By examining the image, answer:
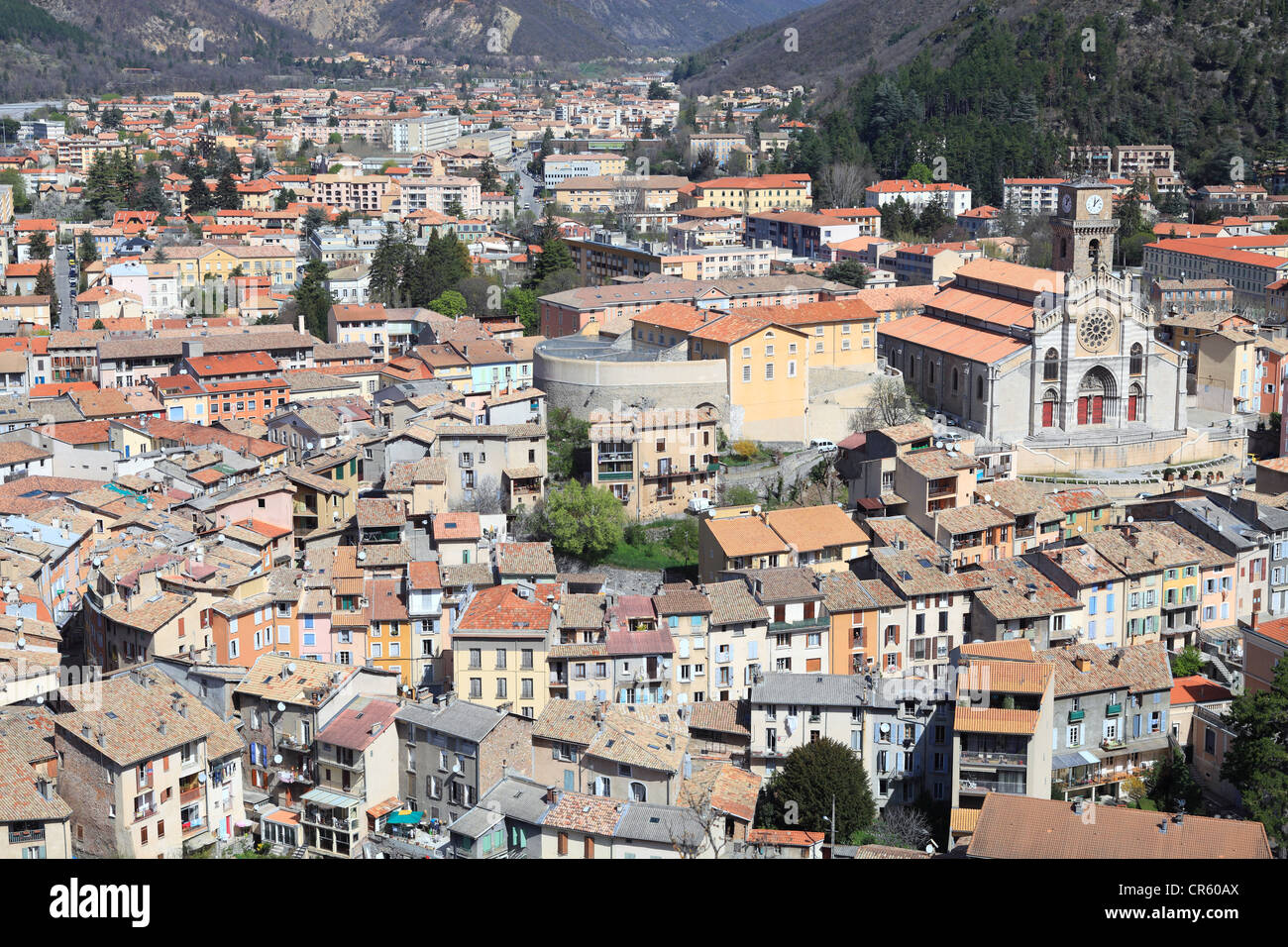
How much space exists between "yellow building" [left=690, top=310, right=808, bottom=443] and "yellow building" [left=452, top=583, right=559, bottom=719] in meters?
8.75

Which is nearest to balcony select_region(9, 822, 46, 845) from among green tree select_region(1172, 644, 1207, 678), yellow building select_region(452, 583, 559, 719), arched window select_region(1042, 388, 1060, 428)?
yellow building select_region(452, 583, 559, 719)

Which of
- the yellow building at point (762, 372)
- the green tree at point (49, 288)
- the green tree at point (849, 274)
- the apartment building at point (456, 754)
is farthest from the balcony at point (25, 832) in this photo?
the green tree at point (49, 288)

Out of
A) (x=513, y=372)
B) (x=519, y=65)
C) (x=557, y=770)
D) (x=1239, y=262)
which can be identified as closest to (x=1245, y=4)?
(x=1239, y=262)

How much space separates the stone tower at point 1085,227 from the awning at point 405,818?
18777 mm

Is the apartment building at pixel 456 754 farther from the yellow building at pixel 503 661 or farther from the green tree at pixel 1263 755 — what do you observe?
the green tree at pixel 1263 755

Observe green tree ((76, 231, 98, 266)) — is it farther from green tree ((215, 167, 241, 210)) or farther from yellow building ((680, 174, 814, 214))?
yellow building ((680, 174, 814, 214))

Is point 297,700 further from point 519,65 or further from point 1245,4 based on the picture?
point 519,65

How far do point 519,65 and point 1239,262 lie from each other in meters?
93.1

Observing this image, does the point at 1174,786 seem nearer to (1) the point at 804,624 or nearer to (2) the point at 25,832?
(1) the point at 804,624

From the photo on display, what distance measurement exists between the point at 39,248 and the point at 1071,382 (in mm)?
31786

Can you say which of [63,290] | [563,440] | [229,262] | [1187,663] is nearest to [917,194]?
[229,262]
